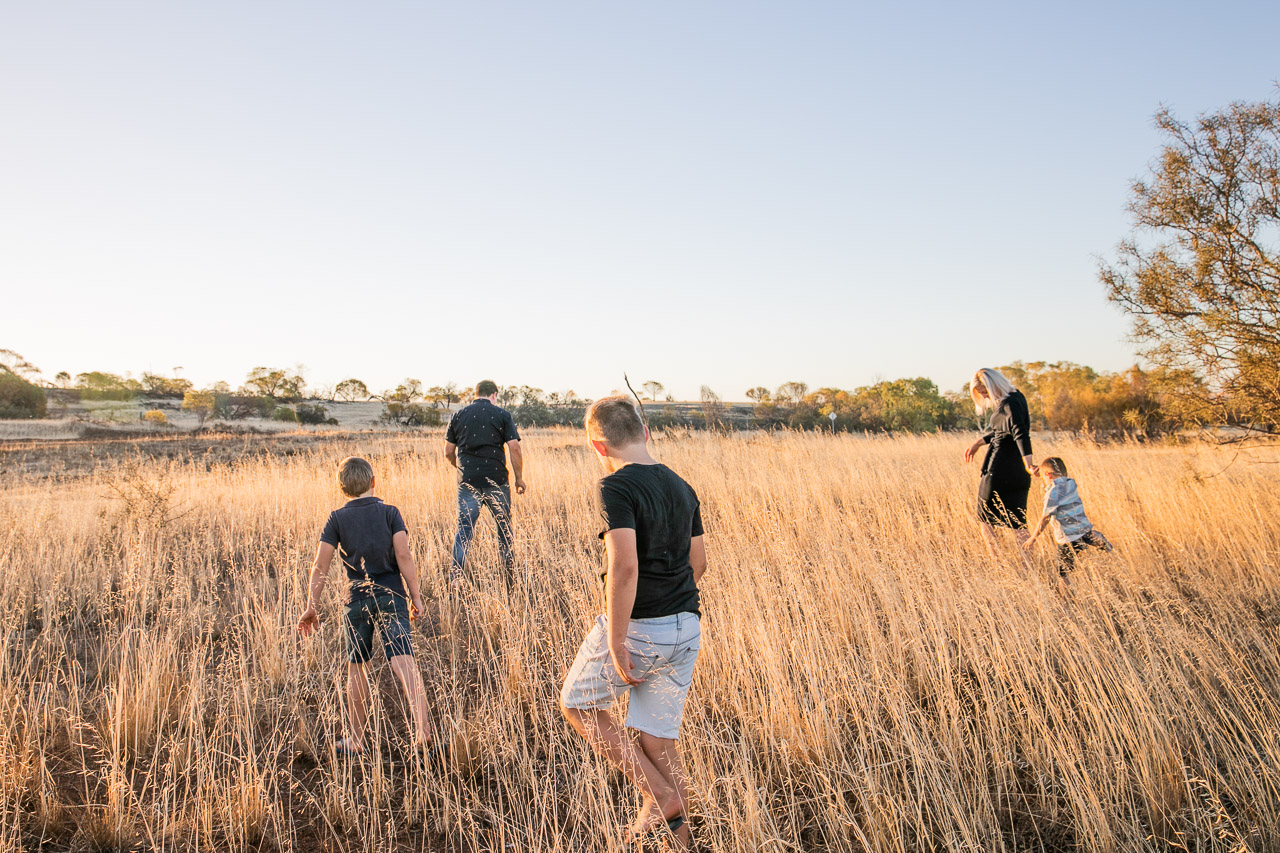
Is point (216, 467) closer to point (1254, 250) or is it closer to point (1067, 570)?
point (1067, 570)

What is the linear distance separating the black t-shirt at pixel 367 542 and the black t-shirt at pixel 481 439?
2.53 m

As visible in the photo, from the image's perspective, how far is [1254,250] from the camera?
262 inches

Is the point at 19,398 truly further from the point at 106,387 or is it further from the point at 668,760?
the point at 668,760

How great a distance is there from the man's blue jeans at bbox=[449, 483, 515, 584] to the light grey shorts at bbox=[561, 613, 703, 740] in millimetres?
3363

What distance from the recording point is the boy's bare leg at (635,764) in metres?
2.20

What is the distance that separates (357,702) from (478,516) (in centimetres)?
270

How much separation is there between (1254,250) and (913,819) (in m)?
8.01

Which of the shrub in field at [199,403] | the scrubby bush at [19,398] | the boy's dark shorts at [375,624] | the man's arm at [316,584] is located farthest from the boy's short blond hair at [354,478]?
the scrubby bush at [19,398]

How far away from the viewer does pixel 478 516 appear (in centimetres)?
576

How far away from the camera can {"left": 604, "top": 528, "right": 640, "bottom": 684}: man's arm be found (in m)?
2.02

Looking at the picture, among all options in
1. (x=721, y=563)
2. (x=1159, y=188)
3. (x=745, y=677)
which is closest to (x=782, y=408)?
(x=1159, y=188)

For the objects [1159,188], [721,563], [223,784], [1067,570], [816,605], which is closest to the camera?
[223,784]

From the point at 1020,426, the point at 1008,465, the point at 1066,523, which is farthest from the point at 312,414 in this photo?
the point at 1066,523

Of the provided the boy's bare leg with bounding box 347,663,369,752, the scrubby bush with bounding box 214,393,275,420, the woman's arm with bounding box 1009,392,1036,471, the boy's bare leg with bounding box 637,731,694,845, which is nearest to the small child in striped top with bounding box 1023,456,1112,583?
the woman's arm with bounding box 1009,392,1036,471
